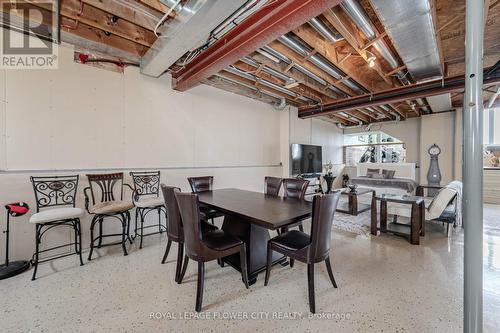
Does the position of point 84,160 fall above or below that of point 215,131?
below

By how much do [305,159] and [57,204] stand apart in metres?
5.53

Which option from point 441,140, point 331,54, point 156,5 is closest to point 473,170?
point 331,54

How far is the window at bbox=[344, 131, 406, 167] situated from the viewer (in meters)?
7.74

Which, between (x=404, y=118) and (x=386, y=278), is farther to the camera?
(x=404, y=118)

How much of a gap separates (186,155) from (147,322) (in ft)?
9.30

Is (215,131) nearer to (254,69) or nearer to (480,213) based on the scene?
(254,69)

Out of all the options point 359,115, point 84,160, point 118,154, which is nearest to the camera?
point 84,160

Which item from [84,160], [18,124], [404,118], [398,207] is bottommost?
[398,207]

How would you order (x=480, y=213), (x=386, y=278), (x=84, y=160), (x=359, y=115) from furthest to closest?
(x=359, y=115) → (x=84, y=160) → (x=386, y=278) → (x=480, y=213)

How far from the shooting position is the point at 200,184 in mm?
3443

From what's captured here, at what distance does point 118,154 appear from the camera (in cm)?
327

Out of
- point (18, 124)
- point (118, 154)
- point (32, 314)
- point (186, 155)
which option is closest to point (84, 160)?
point (118, 154)

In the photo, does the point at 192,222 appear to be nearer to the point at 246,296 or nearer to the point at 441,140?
the point at 246,296

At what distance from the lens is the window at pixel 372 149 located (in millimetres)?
7745
